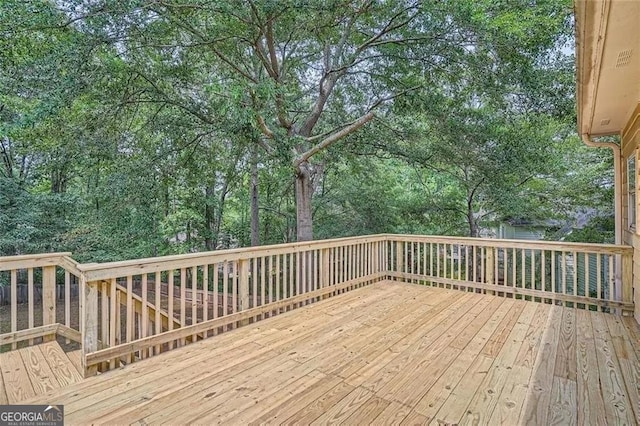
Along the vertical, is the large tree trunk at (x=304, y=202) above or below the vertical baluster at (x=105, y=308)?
above

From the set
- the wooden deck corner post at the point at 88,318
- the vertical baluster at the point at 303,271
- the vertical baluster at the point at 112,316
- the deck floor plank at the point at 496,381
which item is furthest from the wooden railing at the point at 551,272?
the wooden deck corner post at the point at 88,318

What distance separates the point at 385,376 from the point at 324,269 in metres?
2.33

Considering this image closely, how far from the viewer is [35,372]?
2664 mm

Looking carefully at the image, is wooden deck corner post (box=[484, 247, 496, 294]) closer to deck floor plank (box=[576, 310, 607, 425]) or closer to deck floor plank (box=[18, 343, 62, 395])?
deck floor plank (box=[576, 310, 607, 425])

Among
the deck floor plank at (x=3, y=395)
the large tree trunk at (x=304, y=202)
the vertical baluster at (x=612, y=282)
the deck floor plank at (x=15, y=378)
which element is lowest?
the deck floor plank at (x=3, y=395)

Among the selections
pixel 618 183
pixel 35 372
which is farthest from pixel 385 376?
pixel 618 183

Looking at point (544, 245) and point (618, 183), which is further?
point (618, 183)

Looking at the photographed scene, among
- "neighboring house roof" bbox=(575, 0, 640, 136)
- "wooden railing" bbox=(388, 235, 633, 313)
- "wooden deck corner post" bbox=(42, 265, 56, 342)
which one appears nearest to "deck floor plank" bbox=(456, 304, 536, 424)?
"wooden railing" bbox=(388, 235, 633, 313)

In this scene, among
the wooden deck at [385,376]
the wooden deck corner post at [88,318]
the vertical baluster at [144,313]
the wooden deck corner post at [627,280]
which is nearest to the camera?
the wooden deck at [385,376]

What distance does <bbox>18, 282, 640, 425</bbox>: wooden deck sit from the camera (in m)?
2.11

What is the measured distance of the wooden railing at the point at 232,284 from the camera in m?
2.74

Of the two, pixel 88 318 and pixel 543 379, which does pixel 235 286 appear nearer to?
pixel 88 318

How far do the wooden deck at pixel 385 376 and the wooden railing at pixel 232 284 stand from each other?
231 mm

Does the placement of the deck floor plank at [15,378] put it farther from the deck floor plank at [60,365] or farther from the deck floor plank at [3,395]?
the deck floor plank at [60,365]
